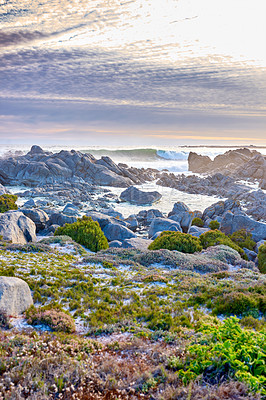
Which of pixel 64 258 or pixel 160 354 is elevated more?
pixel 160 354

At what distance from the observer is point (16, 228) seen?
85.9 ft

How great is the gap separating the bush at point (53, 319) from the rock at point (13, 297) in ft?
1.43

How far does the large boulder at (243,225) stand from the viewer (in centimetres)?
3425

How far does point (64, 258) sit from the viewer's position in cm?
1975

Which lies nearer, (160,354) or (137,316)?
(160,354)

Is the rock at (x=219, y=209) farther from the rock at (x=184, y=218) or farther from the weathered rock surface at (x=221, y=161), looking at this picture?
the weathered rock surface at (x=221, y=161)

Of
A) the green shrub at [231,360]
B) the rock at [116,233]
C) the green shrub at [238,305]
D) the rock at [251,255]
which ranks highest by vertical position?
the green shrub at [231,360]

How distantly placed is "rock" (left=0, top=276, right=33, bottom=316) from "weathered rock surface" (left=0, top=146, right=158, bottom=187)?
8167cm

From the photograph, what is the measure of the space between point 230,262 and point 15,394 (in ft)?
64.6

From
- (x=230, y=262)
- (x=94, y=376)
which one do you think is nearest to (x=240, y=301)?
(x=94, y=376)

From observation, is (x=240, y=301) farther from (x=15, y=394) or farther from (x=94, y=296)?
(x=15, y=394)

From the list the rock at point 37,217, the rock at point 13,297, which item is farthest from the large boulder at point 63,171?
the rock at point 13,297

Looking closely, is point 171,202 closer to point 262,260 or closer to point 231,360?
point 262,260

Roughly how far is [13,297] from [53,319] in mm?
1805
